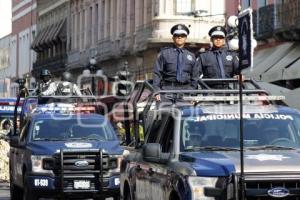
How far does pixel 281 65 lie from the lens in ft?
112

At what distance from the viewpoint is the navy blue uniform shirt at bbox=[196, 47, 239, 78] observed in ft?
49.6

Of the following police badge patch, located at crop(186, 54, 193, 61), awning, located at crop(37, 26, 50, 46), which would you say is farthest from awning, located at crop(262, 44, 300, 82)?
awning, located at crop(37, 26, 50, 46)

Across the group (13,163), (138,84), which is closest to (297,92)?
(13,163)

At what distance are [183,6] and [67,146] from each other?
31.3 m

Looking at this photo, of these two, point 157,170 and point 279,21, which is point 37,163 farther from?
point 279,21

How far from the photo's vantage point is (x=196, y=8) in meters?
48.8

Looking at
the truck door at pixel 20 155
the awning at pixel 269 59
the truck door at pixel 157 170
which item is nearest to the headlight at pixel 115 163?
the truck door at pixel 20 155

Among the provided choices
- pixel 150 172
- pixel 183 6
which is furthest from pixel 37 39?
pixel 150 172

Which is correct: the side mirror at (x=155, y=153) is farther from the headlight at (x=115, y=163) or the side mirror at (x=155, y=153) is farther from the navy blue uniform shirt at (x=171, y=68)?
the headlight at (x=115, y=163)

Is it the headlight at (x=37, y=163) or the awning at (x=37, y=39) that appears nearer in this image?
the headlight at (x=37, y=163)

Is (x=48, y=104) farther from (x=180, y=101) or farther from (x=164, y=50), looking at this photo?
(x=180, y=101)

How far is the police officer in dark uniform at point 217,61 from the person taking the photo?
49.6 ft

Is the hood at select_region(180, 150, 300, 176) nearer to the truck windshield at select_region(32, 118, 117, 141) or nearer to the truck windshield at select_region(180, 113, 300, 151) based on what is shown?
the truck windshield at select_region(180, 113, 300, 151)

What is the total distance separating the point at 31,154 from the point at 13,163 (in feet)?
7.82
